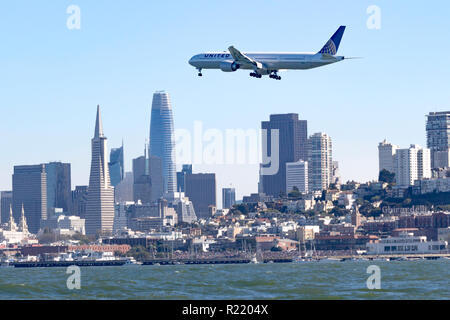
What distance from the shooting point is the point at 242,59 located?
346 feet

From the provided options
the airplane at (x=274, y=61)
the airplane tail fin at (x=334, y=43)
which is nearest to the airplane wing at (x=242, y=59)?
the airplane at (x=274, y=61)

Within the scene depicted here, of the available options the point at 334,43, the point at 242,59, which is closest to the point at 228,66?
the point at 242,59

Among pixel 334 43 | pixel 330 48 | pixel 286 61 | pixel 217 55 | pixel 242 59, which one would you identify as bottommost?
pixel 286 61

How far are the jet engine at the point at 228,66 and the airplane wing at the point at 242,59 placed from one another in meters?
0.55

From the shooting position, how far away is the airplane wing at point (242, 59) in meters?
104

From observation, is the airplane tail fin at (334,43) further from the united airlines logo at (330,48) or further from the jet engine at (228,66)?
the jet engine at (228,66)

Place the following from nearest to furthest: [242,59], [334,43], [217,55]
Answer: [242,59]
[334,43]
[217,55]

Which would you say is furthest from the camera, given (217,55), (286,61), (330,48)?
(217,55)

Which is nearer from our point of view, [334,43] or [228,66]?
[228,66]

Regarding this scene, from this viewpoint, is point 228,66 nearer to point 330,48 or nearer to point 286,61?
point 286,61

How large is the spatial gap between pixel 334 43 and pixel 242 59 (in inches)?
439
